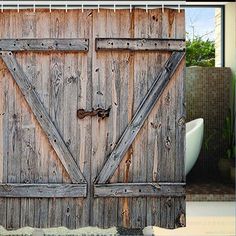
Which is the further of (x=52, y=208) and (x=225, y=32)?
(x=225, y=32)

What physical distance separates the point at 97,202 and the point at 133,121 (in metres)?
0.58

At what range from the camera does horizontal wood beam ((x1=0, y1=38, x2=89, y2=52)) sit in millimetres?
3258

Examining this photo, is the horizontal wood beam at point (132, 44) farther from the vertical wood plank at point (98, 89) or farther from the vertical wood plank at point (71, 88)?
the vertical wood plank at point (71, 88)

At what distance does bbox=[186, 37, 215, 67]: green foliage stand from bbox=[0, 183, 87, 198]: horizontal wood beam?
10.4ft

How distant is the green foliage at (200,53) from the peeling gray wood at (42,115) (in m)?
3.12

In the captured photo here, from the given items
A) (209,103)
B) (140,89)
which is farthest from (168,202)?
(209,103)

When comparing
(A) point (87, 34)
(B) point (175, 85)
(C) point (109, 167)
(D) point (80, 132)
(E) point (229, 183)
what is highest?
(A) point (87, 34)

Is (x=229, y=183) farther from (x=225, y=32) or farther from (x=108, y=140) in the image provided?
(x=108, y=140)

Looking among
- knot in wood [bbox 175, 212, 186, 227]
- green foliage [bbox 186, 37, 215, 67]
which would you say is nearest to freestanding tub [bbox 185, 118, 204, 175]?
green foliage [bbox 186, 37, 215, 67]

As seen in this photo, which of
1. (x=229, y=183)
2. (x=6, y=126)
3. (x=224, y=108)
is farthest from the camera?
(x=224, y=108)

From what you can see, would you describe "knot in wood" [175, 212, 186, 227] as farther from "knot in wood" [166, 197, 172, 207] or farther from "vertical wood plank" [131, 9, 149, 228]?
"vertical wood plank" [131, 9, 149, 228]

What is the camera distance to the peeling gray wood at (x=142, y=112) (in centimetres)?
326

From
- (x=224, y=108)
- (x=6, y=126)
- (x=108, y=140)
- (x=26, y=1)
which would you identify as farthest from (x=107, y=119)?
(x=224, y=108)

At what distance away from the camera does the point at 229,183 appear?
5.28 metres
